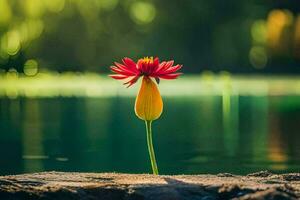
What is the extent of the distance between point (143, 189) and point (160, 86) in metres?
39.5

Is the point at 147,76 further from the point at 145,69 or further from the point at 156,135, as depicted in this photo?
the point at 156,135

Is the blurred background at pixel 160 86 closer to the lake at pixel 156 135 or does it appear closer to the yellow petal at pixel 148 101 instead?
the lake at pixel 156 135

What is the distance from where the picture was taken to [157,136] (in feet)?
59.6

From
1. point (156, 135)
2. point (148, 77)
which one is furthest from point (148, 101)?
point (156, 135)

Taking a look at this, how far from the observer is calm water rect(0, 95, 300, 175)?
1209 centimetres

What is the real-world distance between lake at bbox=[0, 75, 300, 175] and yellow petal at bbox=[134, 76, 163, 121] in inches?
164

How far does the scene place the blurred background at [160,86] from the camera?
13.6 meters

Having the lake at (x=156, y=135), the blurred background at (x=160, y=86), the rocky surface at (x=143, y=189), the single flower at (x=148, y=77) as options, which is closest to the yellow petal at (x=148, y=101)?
the single flower at (x=148, y=77)

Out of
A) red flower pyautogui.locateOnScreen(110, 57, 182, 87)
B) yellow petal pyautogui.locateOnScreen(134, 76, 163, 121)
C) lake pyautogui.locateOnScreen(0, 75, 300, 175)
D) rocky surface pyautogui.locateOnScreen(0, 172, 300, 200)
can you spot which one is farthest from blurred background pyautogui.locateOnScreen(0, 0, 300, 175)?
rocky surface pyautogui.locateOnScreen(0, 172, 300, 200)

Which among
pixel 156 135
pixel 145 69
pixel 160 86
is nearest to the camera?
pixel 145 69

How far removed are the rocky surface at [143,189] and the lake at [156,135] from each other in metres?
5.06

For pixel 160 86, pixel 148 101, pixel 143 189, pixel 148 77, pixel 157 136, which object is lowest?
pixel 157 136

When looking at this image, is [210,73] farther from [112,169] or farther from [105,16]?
[112,169]

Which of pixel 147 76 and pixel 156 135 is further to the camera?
pixel 156 135
